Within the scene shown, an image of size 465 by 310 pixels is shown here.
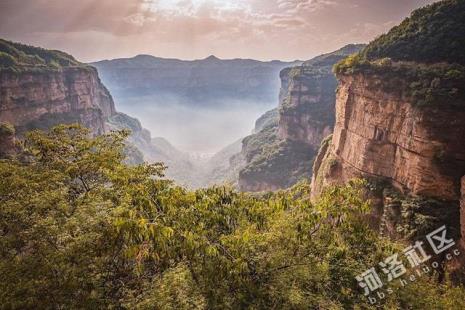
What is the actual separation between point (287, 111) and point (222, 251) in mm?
100244

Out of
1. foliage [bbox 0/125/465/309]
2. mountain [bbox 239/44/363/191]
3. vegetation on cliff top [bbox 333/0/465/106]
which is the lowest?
mountain [bbox 239/44/363/191]

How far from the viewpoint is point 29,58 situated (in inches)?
3533

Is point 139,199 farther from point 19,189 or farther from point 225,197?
point 19,189

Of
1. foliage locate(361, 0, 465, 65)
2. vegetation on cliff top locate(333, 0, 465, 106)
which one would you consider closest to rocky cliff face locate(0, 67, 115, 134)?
vegetation on cliff top locate(333, 0, 465, 106)

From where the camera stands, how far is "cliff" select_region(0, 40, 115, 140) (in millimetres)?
75000

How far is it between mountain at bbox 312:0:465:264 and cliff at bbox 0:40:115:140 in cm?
6727

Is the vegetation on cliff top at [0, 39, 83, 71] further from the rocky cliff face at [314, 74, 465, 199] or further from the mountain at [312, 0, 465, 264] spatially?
the mountain at [312, 0, 465, 264]

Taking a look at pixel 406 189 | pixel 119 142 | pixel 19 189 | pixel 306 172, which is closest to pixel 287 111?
pixel 306 172

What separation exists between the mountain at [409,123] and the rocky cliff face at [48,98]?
2640 inches

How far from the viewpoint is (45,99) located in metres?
87.3

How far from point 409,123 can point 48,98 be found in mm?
85439

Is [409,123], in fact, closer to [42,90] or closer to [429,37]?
[429,37]

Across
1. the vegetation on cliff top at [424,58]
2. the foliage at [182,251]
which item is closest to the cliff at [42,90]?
the vegetation on cliff top at [424,58]

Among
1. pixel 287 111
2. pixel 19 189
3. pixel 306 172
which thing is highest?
pixel 19 189
